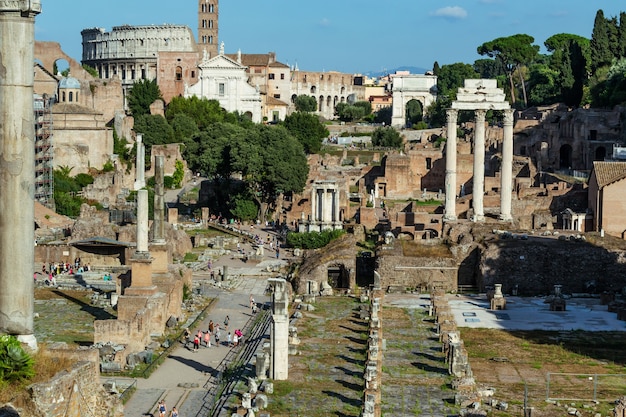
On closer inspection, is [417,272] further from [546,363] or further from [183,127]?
[183,127]

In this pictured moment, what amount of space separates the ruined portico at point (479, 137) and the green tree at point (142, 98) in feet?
154

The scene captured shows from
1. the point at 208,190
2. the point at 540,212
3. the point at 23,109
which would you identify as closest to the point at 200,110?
Result: the point at 208,190

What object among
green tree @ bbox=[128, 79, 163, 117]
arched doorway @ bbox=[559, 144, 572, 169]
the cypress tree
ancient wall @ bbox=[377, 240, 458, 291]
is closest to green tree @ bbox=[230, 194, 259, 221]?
arched doorway @ bbox=[559, 144, 572, 169]

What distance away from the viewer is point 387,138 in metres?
94.2

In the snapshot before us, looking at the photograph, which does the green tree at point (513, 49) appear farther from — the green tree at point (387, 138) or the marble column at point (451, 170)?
the marble column at point (451, 170)

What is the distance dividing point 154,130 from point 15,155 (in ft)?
230

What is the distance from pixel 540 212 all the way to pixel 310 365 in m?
30.8

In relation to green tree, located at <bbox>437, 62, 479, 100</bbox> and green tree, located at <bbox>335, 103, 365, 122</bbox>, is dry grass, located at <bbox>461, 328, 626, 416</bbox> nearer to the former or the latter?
green tree, located at <bbox>437, 62, 479, 100</bbox>

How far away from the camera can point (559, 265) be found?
4094 centimetres

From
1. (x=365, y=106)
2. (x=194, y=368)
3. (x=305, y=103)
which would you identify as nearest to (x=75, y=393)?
(x=194, y=368)

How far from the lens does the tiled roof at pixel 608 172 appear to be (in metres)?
52.5

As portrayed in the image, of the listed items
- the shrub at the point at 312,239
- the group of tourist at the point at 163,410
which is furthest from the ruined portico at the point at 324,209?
the group of tourist at the point at 163,410

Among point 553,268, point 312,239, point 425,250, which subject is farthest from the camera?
point 312,239

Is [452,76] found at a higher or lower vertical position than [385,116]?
higher
